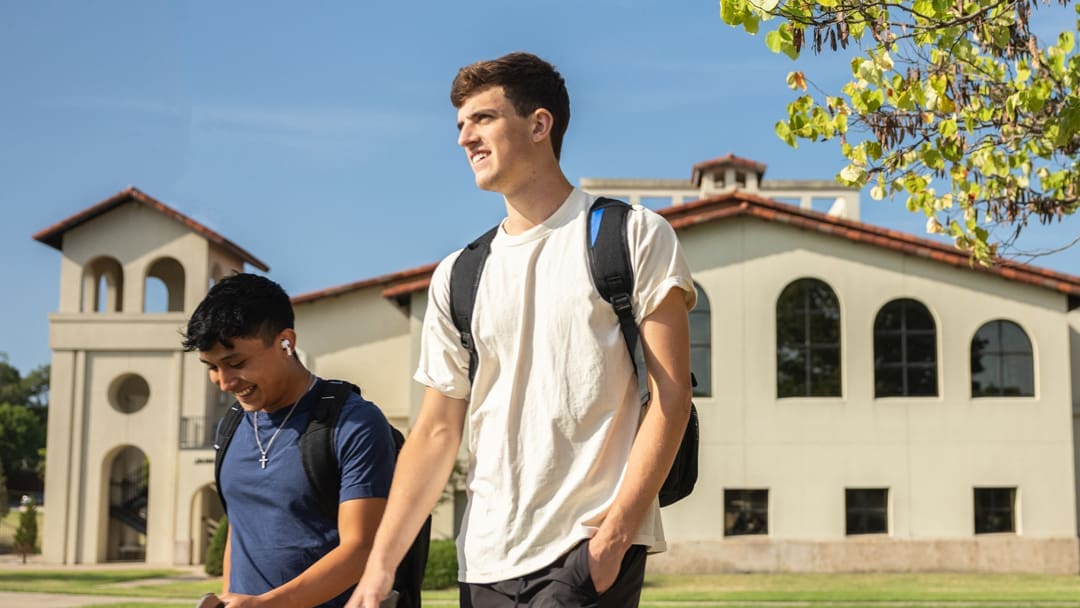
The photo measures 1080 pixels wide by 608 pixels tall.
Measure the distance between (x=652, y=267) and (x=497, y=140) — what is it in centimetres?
52

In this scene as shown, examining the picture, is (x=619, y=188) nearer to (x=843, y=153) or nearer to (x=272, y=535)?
(x=843, y=153)

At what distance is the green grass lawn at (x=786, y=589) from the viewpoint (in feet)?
72.9

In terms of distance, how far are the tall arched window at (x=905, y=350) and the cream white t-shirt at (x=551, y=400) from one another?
28.0 meters

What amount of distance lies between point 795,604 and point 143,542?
80.9 feet

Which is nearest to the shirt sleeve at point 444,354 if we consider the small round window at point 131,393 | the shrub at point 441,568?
the shrub at point 441,568

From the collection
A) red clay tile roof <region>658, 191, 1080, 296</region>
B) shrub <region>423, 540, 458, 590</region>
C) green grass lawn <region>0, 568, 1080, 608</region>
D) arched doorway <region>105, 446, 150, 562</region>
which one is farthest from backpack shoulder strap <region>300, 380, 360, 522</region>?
arched doorway <region>105, 446, 150, 562</region>

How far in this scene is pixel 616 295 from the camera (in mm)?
3049

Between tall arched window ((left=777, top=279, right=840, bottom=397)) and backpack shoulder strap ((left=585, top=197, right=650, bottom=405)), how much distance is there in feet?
90.4


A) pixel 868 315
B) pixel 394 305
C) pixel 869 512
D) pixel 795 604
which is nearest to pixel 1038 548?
pixel 869 512

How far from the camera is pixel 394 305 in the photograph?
3241cm

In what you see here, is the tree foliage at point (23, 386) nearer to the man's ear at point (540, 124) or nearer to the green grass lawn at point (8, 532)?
the green grass lawn at point (8, 532)

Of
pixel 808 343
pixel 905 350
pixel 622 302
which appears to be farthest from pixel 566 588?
pixel 905 350

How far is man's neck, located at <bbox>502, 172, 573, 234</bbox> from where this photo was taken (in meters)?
3.26

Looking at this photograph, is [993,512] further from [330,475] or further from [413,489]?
[413,489]
